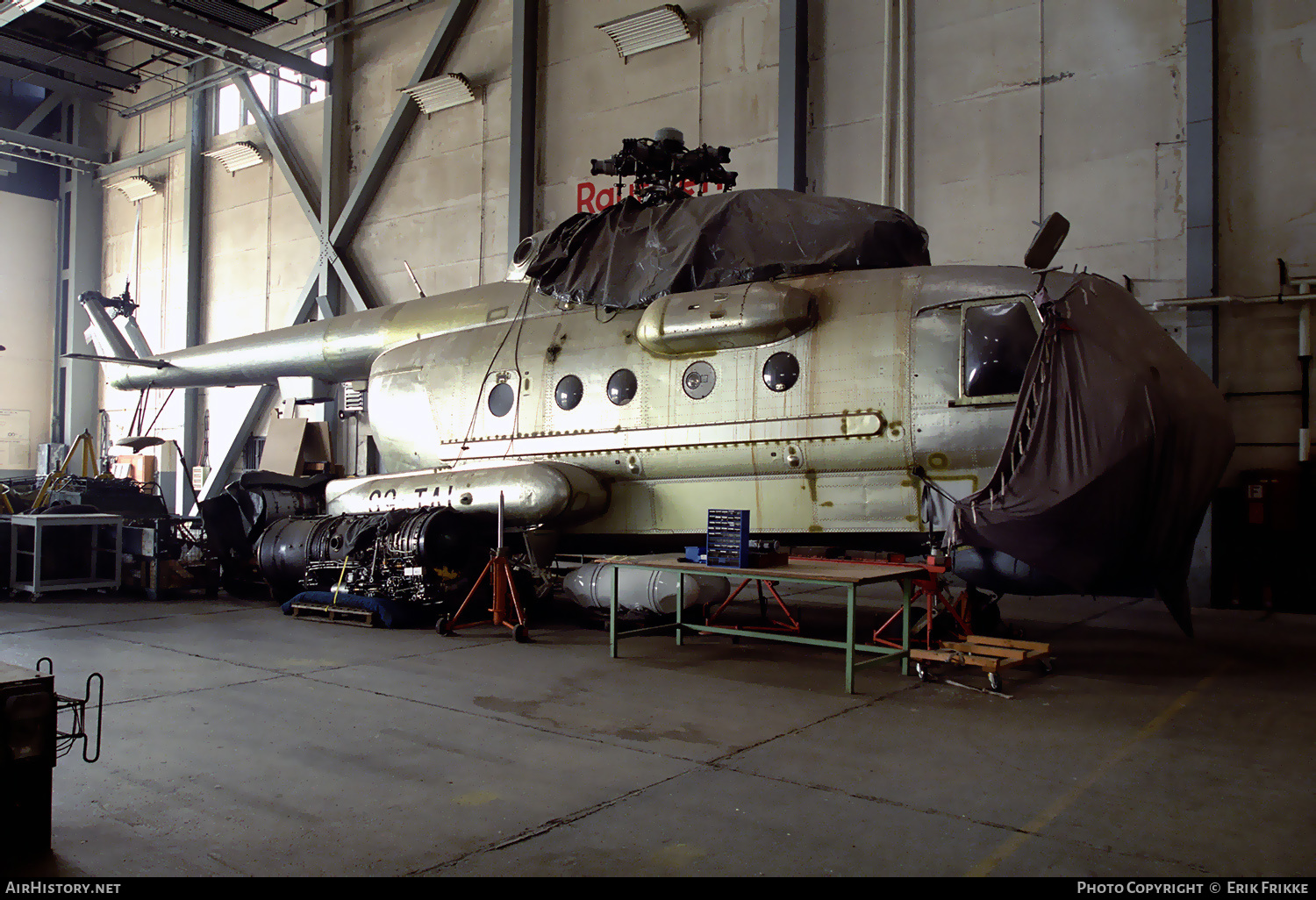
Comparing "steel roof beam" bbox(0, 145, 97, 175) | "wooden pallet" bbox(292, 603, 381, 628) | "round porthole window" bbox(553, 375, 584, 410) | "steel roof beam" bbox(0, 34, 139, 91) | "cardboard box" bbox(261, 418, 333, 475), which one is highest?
"steel roof beam" bbox(0, 34, 139, 91)

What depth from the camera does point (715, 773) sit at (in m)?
3.90

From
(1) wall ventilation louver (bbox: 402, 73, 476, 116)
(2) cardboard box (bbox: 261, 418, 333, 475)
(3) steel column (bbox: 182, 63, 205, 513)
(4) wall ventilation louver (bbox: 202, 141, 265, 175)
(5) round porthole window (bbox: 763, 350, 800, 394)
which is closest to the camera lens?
(5) round porthole window (bbox: 763, 350, 800, 394)

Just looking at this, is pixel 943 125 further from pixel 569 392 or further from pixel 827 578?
pixel 827 578

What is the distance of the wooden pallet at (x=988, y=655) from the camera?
5686mm

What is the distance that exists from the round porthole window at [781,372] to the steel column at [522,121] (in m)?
8.99

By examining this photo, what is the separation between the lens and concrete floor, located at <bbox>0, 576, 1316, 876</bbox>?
9.90 ft

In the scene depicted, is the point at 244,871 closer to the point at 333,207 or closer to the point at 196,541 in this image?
the point at 196,541

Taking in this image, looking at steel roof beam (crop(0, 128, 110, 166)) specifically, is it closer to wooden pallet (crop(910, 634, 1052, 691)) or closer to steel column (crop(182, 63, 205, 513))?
steel column (crop(182, 63, 205, 513))

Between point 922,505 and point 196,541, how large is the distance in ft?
30.0

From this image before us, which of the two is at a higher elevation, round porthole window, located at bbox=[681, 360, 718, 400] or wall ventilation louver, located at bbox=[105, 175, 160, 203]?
wall ventilation louver, located at bbox=[105, 175, 160, 203]

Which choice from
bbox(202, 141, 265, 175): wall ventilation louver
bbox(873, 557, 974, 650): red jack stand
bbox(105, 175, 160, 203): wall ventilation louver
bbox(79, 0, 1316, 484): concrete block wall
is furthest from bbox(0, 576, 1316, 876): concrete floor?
bbox(105, 175, 160, 203): wall ventilation louver

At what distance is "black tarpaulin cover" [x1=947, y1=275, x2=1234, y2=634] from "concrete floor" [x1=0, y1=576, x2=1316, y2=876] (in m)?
0.89

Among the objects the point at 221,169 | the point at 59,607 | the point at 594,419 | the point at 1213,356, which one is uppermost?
the point at 221,169

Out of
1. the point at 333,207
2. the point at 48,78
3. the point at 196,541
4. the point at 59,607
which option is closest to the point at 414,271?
the point at 333,207
